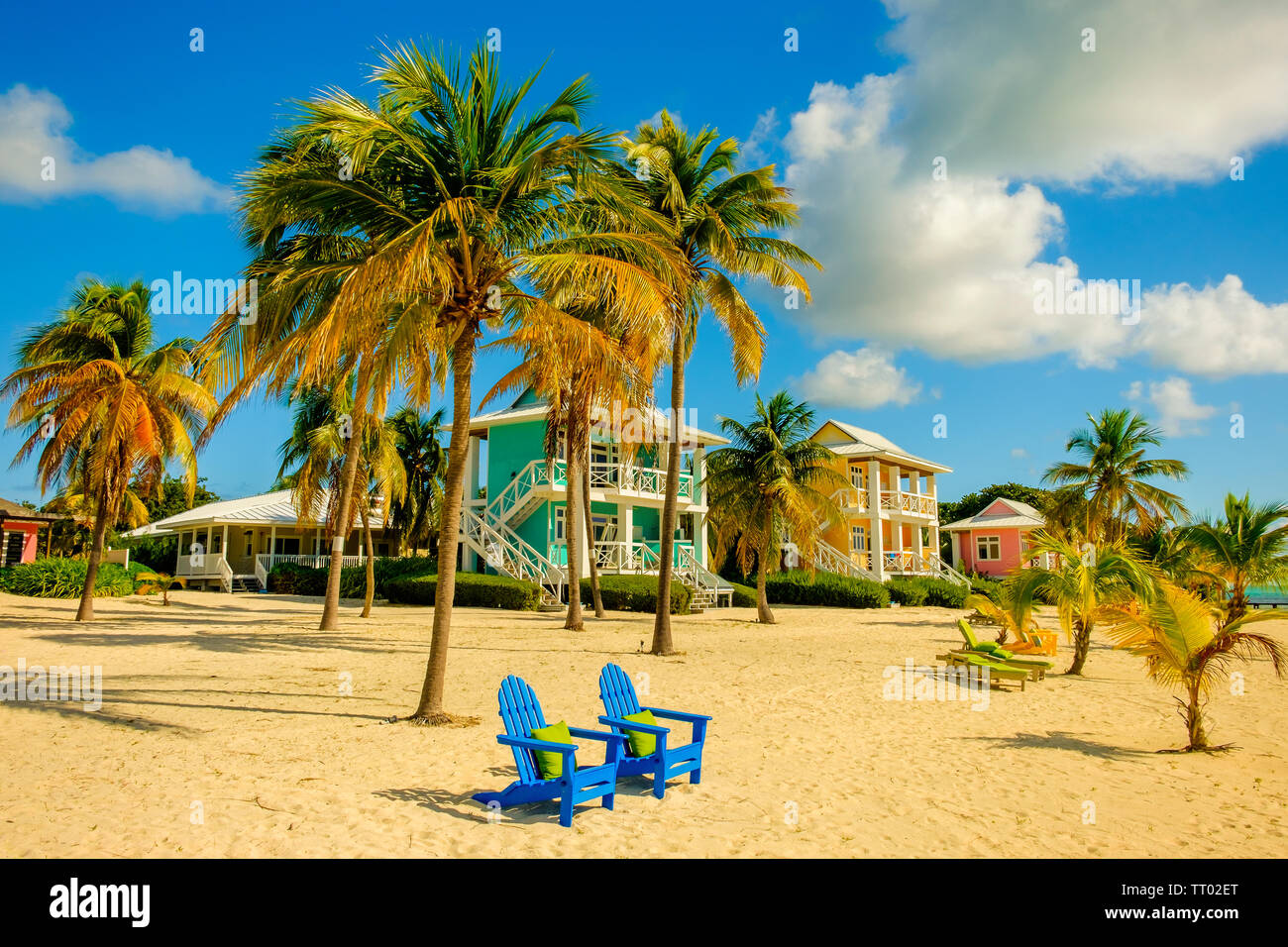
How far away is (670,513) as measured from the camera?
15945 millimetres

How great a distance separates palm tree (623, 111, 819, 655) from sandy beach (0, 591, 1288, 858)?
15.7ft

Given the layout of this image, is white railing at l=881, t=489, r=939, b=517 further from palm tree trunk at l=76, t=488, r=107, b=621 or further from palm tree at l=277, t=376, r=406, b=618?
palm tree trunk at l=76, t=488, r=107, b=621

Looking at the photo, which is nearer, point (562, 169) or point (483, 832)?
point (483, 832)

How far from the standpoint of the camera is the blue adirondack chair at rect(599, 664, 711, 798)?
21.0 ft

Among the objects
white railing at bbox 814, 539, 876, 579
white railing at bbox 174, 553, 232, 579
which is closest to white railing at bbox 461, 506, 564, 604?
white railing at bbox 174, 553, 232, 579

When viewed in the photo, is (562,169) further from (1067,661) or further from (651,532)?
(651,532)

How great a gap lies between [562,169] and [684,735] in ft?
21.8

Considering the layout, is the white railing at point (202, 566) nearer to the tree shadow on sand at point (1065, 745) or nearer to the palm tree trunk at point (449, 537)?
the palm tree trunk at point (449, 537)

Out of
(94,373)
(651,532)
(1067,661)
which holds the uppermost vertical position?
(94,373)

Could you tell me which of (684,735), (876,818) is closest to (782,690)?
(684,735)

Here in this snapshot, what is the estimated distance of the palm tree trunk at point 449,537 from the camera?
8836 mm

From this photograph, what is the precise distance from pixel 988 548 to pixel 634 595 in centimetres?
3292

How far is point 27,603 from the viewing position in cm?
2231

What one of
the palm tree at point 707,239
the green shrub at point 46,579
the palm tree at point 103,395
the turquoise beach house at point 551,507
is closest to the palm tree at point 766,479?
the turquoise beach house at point 551,507
